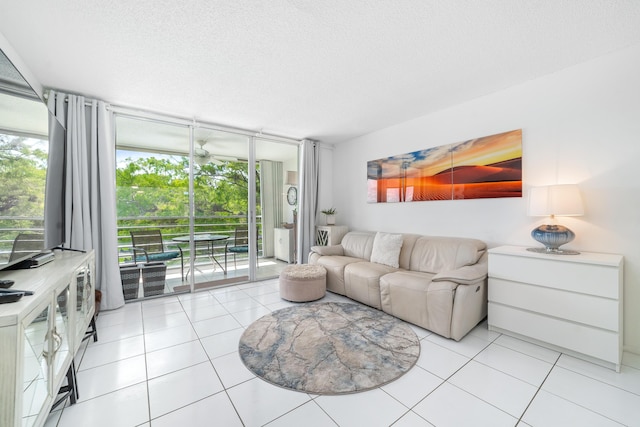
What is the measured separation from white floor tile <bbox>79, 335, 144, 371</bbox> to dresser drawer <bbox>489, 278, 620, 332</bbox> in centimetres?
325

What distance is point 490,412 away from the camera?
1.48 meters

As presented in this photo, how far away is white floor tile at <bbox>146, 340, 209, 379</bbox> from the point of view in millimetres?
1905

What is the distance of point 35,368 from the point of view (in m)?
1.15

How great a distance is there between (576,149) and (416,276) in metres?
1.89

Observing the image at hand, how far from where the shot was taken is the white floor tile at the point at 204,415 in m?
1.41

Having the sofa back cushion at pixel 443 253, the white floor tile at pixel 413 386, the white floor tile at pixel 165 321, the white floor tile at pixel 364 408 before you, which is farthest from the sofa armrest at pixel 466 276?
the white floor tile at pixel 165 321

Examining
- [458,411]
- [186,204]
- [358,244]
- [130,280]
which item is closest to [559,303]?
[458,411]

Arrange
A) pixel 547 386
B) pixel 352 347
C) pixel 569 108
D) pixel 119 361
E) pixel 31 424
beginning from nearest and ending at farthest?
pixel 31 424 → pixel 547 386 → pixel 119 361 → pixel 352 347 → pixel 569 108

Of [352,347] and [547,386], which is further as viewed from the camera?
[352,347]

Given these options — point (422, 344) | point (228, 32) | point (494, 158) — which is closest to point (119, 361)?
point (422, 344)

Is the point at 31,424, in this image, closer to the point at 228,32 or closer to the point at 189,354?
the point at 189,354

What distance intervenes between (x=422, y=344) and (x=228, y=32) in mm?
3009

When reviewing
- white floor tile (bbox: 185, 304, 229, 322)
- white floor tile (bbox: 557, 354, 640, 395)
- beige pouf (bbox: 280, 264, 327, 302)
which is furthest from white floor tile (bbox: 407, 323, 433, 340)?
white floor tile (bbox: 185, 304, 229, 322)

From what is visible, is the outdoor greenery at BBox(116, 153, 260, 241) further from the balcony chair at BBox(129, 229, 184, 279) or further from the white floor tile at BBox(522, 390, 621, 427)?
the white floor tile at BBox(522, 390, 621, 427)
